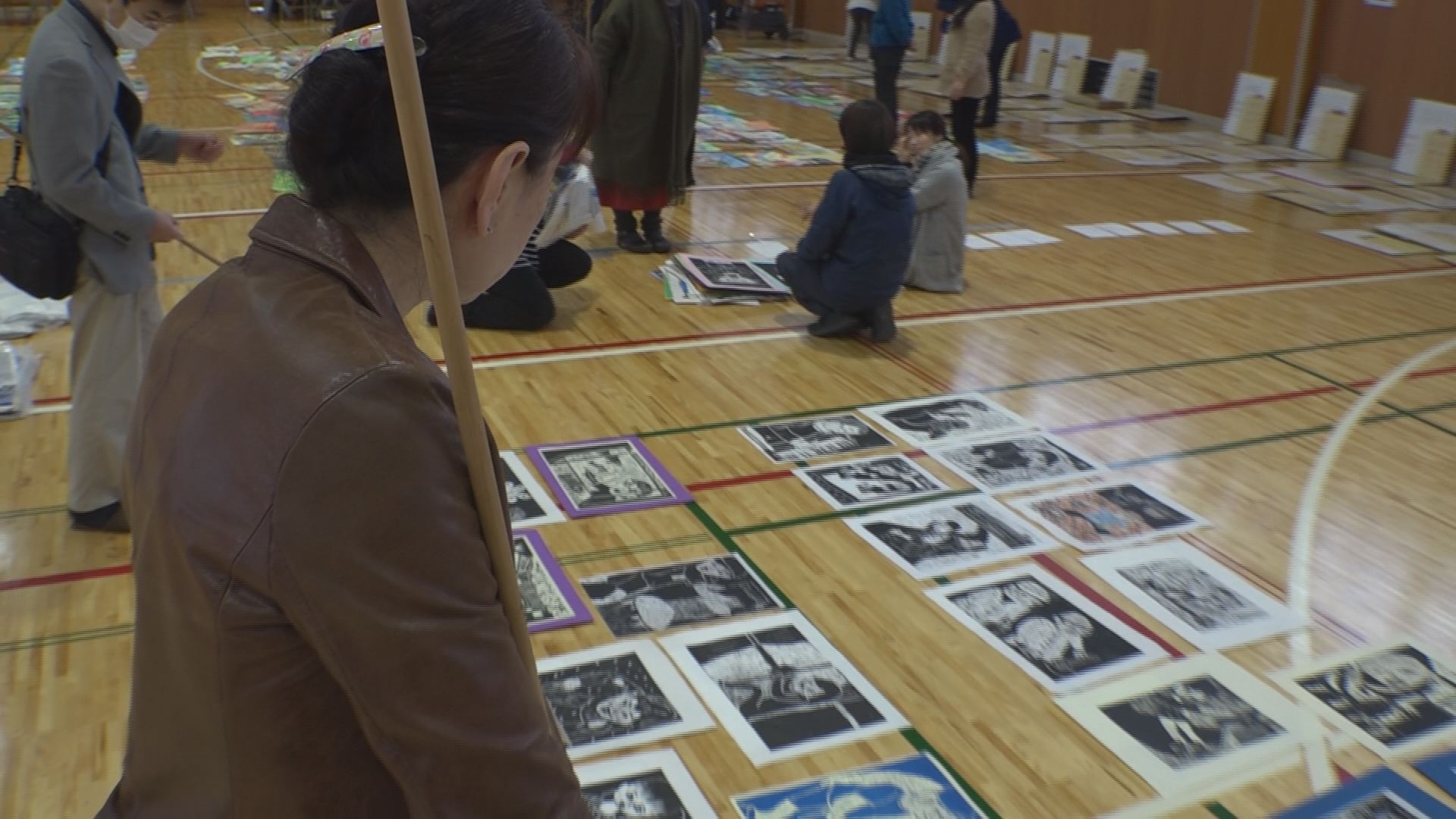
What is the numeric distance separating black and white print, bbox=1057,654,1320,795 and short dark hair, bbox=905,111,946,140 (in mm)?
3380

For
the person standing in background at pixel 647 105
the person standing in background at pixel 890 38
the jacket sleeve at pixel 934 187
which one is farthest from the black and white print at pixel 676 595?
the person standing in background at pixel 890 38

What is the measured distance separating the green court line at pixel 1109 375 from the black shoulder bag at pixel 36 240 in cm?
180

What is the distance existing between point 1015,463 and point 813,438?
680 mm

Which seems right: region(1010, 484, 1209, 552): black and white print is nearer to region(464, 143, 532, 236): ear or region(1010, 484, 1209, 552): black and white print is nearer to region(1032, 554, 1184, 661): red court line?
region(1032, 554, 1184, 661): red court line

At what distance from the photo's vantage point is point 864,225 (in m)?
4.88

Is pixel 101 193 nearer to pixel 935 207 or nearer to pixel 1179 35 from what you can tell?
pixel 935 207

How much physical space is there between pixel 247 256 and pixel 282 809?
41 cm

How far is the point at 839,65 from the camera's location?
1442cm

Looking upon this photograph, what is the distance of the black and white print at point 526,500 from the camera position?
3521mm

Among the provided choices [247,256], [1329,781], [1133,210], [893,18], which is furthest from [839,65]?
[247,256]

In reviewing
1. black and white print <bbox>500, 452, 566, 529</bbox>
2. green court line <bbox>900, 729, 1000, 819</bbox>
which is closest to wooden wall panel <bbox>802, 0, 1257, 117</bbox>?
black and white print <bbox>500, 452, 566, 529</bbox>

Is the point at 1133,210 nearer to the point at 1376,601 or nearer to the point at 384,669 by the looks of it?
the point at 1376,601

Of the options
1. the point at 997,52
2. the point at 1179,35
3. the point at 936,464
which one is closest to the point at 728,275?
the point at 936,464

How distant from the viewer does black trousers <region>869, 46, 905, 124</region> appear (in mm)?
8562
